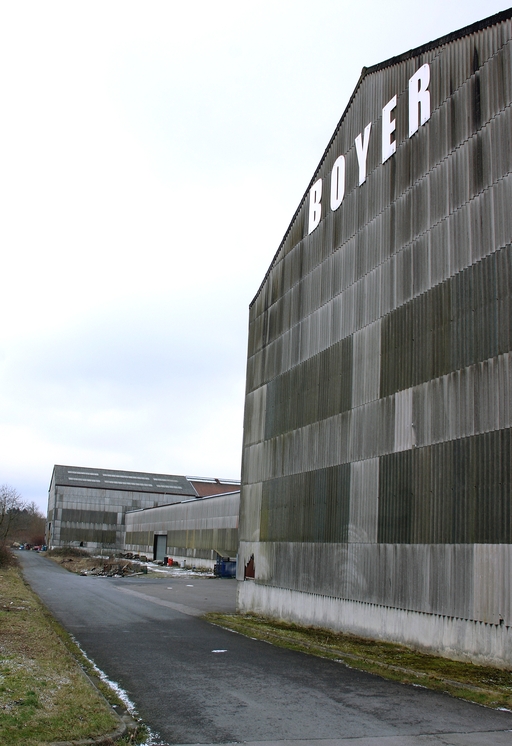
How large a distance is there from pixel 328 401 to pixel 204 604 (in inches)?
536

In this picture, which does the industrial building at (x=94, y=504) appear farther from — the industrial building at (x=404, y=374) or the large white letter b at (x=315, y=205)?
the large white letter b at (x=315, y=205)

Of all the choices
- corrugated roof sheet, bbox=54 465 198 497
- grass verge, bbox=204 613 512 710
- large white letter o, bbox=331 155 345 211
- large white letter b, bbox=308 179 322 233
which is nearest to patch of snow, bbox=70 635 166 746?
grass verge, bbox=204 613 512 710


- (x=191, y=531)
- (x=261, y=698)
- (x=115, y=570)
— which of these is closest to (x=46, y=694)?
(x=261, y=698)

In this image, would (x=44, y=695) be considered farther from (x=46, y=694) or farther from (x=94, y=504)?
(x=94, y=504)

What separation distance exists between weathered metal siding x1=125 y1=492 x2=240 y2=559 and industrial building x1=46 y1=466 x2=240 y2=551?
259 inches

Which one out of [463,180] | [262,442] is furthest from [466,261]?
[262,442]

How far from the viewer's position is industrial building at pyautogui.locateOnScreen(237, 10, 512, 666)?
15.0 meters

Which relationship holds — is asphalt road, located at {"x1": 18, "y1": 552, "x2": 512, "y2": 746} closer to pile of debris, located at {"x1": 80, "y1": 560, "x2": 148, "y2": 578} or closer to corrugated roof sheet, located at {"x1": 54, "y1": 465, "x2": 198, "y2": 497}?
pile of debris, located at {"x1": 80, "y1": 560, "x2": 148, "y2": 578}

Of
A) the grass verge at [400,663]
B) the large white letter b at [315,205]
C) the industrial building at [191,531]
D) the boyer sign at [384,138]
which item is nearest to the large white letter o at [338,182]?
the boyer sign at [384,138]

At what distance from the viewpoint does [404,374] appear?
721 inches

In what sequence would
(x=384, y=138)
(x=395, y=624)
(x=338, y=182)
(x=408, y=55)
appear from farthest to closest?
(x=338, y=182)
(x=384, y=138)
(x=408, y=55)
(x=395, y=624)

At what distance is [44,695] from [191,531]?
6015cm

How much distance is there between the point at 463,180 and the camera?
16828mm

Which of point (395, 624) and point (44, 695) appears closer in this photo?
point (44, 695)
